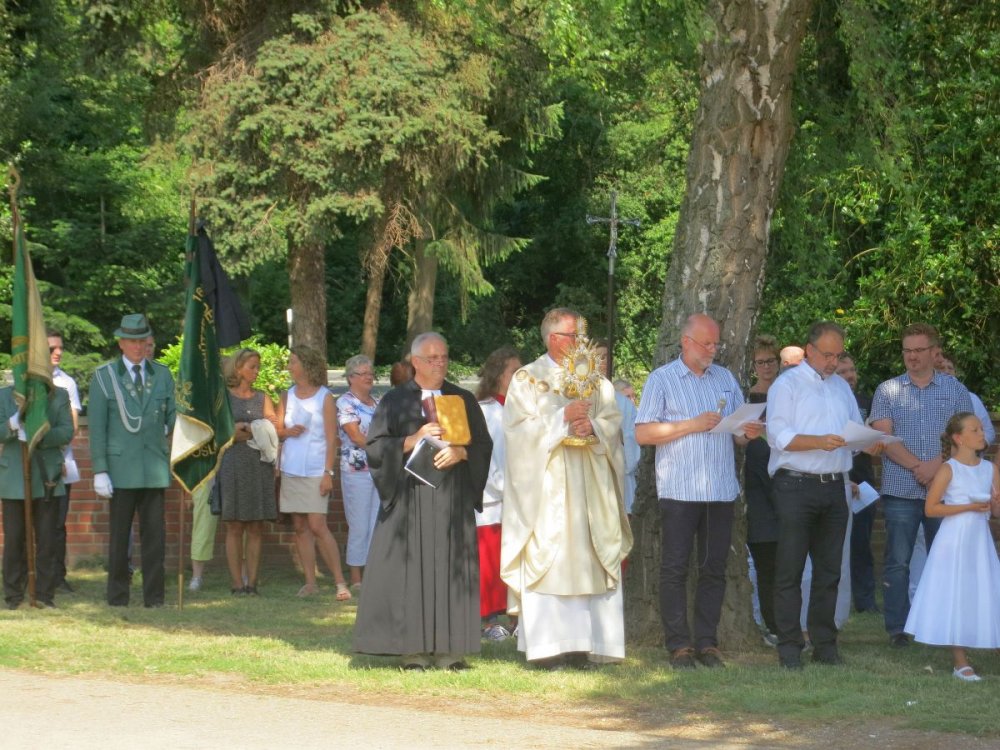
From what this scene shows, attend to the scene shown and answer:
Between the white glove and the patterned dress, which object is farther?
the patterned dress

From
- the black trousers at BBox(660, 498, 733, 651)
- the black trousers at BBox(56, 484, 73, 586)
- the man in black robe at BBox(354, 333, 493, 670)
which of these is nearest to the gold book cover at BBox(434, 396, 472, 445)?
the man in black robe at BBox(354, 333, 493, 670)

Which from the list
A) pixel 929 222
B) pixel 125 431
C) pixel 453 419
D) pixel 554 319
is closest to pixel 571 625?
pixel 453 419

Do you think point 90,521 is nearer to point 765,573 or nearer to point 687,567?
point 765,573

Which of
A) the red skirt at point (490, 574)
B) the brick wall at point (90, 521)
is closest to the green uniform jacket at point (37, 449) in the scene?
the brick wall at point (90, 521)

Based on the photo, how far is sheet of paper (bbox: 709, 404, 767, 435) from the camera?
887cm

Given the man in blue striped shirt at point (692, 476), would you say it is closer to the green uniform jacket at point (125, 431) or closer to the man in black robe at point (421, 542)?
the man in black robe at point (421, 542)

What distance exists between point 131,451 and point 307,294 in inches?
602

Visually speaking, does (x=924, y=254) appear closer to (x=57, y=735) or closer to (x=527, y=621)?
(x=527, y=621)

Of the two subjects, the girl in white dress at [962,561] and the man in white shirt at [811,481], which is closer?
the girl in white dress at [962,561]

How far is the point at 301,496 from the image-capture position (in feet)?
42.3

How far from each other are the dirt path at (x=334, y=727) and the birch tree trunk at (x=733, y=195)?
2.27 meters

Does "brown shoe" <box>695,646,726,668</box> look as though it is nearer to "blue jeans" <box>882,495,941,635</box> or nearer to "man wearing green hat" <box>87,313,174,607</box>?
"blue jeans" <box>882,495,941,635</box>

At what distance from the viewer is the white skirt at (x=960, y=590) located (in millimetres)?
9039

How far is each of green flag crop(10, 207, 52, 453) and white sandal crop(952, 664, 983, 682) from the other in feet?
22.0
